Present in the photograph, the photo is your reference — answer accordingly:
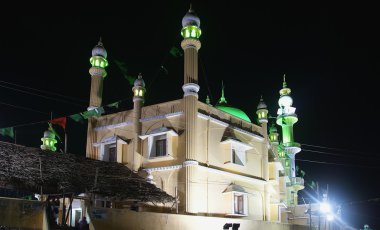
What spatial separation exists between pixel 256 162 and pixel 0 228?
16.9 metres

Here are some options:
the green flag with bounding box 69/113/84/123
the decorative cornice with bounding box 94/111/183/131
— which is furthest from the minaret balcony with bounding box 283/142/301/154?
the green flag with bounding box 69/113/84/123

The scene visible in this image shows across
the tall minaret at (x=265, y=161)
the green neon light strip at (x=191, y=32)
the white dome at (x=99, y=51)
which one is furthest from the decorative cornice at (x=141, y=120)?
the tall minaret at (x=265, y=161)

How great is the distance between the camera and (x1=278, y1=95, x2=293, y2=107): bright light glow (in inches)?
1715

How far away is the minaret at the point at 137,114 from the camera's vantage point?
26922mm

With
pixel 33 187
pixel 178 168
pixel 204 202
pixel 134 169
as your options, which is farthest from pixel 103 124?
pixel 33 187

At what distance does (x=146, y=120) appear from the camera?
27.3m

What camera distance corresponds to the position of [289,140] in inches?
1703

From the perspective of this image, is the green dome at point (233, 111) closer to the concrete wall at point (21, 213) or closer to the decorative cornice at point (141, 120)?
the decorative cornice at point (141, 120)

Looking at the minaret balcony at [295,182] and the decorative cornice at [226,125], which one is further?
the minaret balcony at [295,182]

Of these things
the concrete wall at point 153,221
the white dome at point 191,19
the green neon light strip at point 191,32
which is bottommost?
the concrete wall at point 153,221

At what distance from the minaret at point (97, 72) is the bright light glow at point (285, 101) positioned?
18654 millimetres

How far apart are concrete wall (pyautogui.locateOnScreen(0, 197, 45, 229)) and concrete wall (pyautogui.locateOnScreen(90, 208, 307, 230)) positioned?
1963 mm

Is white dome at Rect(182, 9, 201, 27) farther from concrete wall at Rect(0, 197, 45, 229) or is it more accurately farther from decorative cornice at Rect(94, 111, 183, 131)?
concrete wall at Rect(0, 197, 45, 229)

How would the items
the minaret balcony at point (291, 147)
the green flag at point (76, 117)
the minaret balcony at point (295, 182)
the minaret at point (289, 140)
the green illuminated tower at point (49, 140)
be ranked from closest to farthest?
the green flag at point (76, 117), the green illuminated tower at point (49, 140), the minaret balcony at point (295, 182), the minaret at point (289, 140), the minaret balcony at point (291, 147)
